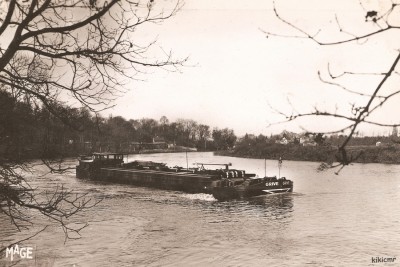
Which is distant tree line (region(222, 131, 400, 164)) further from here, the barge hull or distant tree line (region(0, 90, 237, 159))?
distant tree line (region(0, 90, 237, 159))

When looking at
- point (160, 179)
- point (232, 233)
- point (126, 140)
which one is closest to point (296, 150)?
point (160, 179)

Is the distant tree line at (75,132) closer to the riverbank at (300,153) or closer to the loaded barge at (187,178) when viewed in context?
the loaded barge at (187,178)

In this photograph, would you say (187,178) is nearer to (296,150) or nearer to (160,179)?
(160,179)

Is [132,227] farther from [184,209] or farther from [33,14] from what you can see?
[33,14]

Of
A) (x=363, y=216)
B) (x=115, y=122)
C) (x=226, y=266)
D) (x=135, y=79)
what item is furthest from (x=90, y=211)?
(x=115, y=122)

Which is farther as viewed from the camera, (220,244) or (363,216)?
(363,216)

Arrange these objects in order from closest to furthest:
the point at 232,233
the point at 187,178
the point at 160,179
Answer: the point at 232,233 → the point at 187,178 → the point at 160,179

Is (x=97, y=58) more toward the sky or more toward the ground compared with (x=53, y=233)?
more toward the sky
